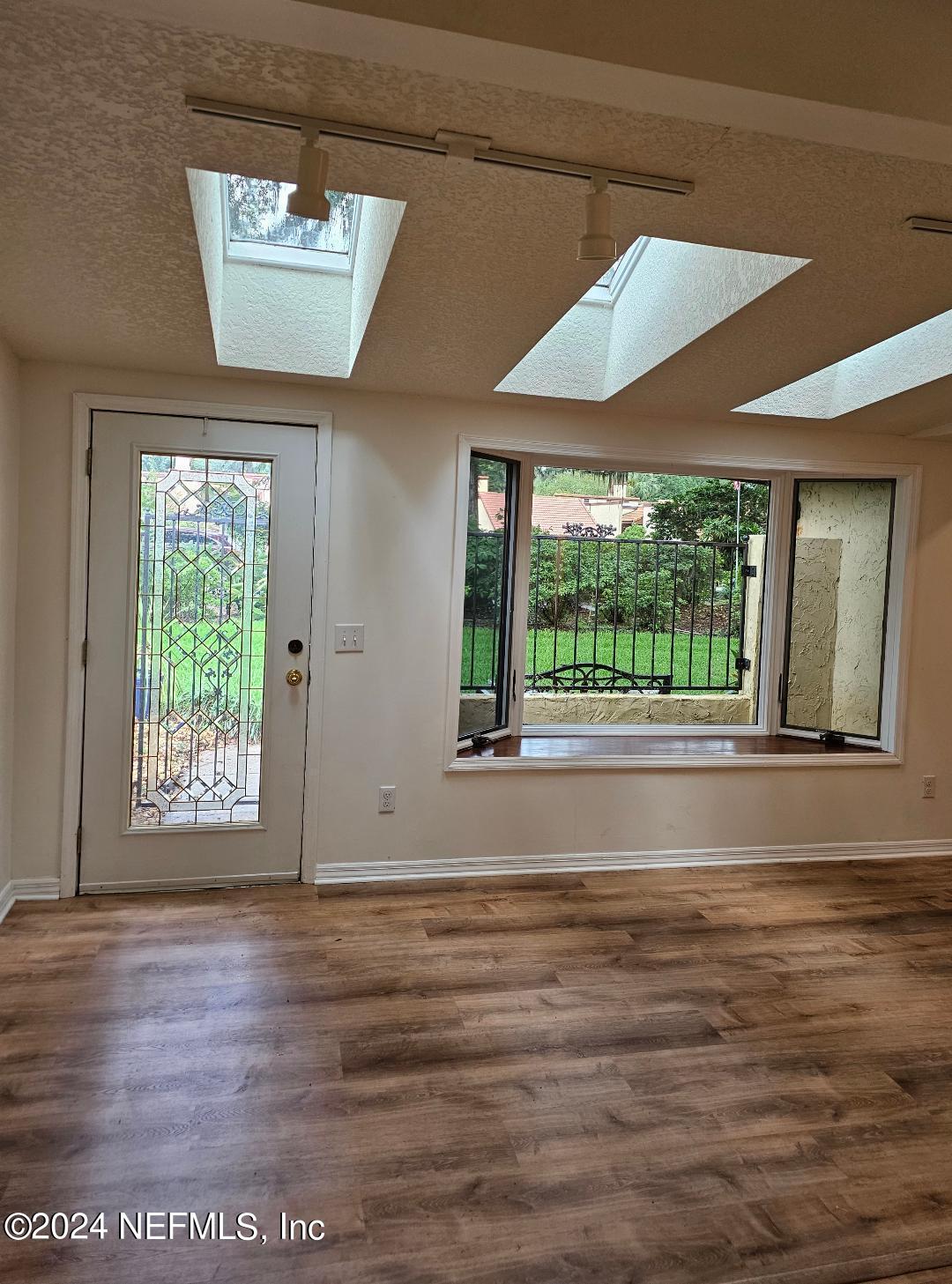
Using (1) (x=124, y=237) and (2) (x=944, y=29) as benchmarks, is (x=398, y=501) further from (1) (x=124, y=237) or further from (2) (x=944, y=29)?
(2) (x=944, y=29)

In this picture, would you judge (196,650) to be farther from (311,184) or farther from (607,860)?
(311,184)

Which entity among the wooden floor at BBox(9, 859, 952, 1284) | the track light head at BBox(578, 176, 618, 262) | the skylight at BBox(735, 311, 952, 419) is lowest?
the wooden floor at BBox(9, 859, 952, 1284)

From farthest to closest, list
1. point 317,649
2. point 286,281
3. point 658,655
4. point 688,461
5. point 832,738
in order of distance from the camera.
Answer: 1. point 658,655
2. point 832,738
3. point 688,461
4. point 317,649
5. point 286,281

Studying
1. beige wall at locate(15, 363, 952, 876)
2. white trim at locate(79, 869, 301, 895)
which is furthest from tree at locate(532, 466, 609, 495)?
white trim at locate(79, 869, 301, 895)

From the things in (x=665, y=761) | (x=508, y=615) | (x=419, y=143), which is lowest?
(x=665, y=761)

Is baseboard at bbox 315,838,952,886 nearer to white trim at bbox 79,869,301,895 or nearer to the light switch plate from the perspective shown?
white trim at bbox 79,869,301,895

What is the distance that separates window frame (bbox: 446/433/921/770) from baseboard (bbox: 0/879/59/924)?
1731 millimetres

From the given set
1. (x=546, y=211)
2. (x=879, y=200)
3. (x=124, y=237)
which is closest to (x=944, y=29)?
(x=879, y=200)

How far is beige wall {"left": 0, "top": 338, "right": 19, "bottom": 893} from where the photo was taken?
303cm

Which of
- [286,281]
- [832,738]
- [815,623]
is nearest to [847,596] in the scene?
[815,623]

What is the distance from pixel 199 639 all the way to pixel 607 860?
2.18m

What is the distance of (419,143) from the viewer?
1.46 m

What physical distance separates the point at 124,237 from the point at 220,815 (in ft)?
7.70

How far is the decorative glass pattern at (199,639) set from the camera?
11.1 feet
